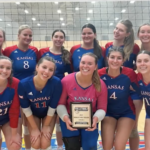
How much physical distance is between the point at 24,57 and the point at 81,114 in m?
1.15

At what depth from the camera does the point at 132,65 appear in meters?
2.74

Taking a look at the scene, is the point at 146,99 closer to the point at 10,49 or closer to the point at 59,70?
the point at 59,70

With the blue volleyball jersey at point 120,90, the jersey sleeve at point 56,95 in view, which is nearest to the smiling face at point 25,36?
the jersey sleeve at point 56,95

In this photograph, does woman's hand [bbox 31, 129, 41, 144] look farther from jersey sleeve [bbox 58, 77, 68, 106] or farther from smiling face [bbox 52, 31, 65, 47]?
smiling face [bbox 52, 31, 65, 47]

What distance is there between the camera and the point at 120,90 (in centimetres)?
236

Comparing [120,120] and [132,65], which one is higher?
[132,65]

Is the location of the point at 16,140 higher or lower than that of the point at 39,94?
lower

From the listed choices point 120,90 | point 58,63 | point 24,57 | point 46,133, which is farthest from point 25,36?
point 120,90

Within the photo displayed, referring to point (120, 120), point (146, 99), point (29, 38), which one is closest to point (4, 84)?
point (29, 38)

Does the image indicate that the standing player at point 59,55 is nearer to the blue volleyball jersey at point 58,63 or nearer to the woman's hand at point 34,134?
the blue volleyball jersey at point 58,63

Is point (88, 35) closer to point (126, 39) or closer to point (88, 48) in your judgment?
point (88, 48)

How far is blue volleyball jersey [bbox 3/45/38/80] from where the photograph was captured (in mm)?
2664

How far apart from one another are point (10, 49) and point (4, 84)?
677 millimetres

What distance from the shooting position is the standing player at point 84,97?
2223mm
